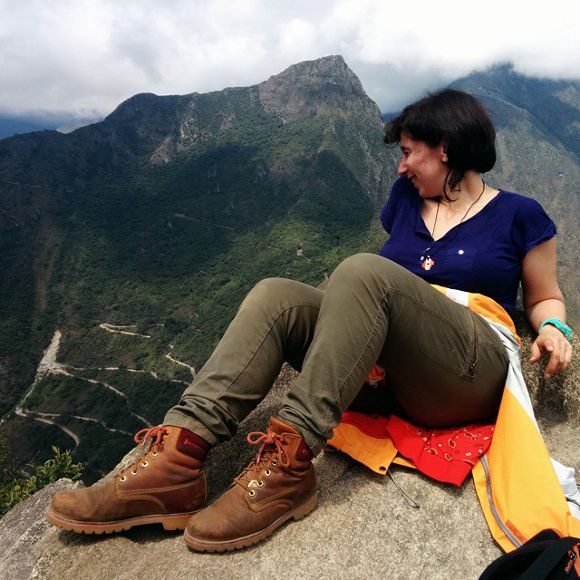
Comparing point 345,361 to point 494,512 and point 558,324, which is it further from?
point 558,324

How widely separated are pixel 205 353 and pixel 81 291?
41.9 meters

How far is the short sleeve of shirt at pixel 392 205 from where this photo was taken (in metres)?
3.57

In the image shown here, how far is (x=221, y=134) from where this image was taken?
524ft

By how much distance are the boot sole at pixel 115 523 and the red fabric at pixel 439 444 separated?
1.25 meters

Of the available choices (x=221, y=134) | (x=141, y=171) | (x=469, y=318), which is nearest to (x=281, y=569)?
(x=469, y=318)

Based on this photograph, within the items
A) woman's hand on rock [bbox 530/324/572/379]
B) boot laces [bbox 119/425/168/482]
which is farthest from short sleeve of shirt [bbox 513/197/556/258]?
boot laces [bbox 119/425/168/482]

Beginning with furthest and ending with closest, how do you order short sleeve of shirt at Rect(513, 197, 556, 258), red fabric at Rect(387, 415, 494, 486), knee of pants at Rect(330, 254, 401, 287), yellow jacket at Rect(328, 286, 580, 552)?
1. short sleeve of shirt at Rect(513, 197, 556, 258)
2. red fabric at Rect(387, 415, 494, 486)
3. knee of pants at Rect(330, 254, 401, 287)
4. yellow jacket at Rect(328, 286, 580, 552)

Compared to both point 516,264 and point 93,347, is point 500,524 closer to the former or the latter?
point 516,264

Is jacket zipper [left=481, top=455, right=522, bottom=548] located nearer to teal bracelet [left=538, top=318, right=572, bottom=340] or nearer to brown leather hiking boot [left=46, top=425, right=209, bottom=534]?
teal bracelet [left=538, top=318, right=572, bottom=340]

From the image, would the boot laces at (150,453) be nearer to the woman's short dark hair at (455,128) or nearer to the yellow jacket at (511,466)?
the yellow jacket at (511,466)

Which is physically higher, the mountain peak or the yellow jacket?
the mountain peak

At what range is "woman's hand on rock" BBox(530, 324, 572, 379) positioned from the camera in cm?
261

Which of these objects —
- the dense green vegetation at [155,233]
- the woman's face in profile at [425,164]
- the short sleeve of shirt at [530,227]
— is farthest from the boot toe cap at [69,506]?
the dense green vegetation at [155,233]

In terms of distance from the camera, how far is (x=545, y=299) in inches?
118
